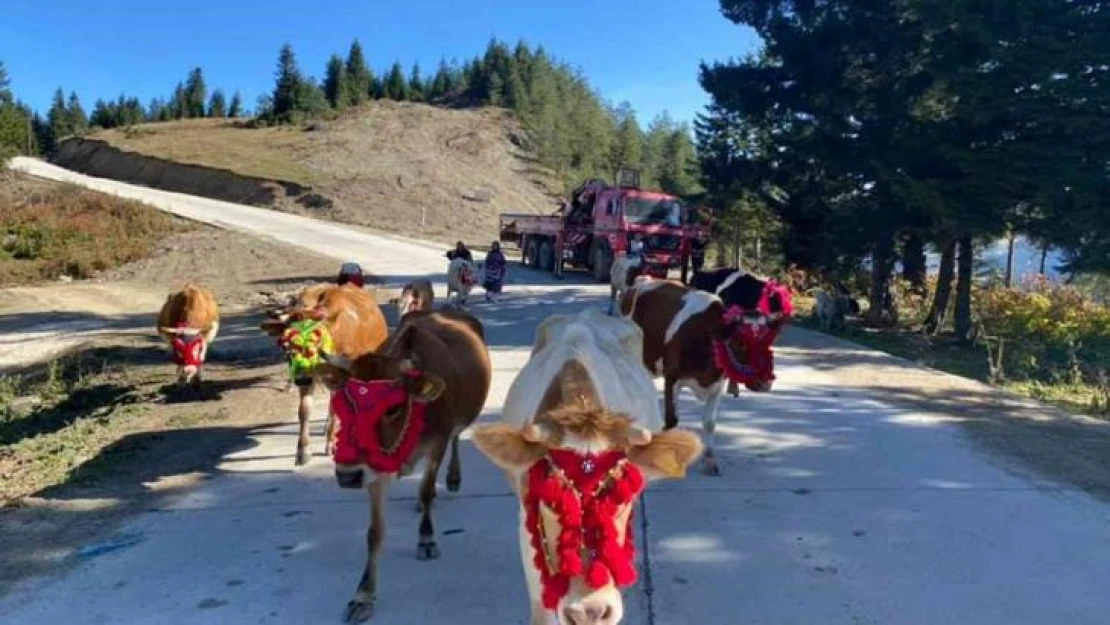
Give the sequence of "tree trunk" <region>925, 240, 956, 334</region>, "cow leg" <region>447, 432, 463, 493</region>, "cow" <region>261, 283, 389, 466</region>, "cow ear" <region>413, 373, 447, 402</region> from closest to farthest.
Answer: "cow ear" <region>413, 373, 447, 402</region>
"cow leg" <region>447, 432, 463, 493</region>
"cow" <region>261, 283, 389, 466</region>
"tree trunk" <region>925, 240, 956, 334</region>

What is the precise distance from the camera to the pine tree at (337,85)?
91250 mm

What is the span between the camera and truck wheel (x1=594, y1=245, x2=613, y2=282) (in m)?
24.4

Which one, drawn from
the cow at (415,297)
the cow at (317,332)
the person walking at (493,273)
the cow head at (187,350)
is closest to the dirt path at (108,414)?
the cow head at (187,350)

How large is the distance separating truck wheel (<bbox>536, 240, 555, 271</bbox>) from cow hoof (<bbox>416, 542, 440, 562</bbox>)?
2213 centimetres

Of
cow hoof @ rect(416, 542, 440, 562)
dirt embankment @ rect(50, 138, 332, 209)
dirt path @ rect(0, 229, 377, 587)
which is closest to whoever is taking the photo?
cow hoof @ rect(416, 542, 440, 562)

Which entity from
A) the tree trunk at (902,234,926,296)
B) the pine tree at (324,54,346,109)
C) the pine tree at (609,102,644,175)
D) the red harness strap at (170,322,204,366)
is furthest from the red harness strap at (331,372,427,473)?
the pine tree at (324,54,346,109)

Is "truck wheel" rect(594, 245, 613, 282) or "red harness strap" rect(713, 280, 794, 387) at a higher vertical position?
"truck wheel" rect(594, 245, 613, 282)

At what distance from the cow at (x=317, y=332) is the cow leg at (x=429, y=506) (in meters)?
1.83

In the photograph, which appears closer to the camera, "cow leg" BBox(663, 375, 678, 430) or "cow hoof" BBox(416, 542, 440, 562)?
"cow hoof" BBox(416, 542, 440, 562)

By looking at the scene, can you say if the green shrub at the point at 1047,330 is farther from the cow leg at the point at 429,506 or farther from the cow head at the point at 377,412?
the cow head at the point at 377,412

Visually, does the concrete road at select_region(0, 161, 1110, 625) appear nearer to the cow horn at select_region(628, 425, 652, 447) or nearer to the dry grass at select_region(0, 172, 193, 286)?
the cow horn at select_region(628, 425, 652, 447)

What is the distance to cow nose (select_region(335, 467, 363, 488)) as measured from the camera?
494 cm

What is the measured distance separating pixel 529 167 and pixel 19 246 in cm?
4315

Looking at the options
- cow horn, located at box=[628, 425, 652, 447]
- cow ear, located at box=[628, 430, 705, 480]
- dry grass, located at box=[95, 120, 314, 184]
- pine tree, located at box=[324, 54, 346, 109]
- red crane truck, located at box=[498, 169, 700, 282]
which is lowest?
cow ear, located at box=[628, 430, 705, 480]
